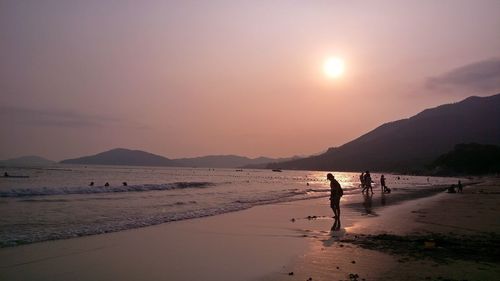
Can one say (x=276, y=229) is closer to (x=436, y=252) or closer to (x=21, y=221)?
(x=436, y=252)

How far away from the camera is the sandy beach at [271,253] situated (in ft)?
31.8

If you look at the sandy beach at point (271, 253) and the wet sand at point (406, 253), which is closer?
the wet sand at point (406, 253)

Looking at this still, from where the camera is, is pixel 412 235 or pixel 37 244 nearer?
pixel 37 244

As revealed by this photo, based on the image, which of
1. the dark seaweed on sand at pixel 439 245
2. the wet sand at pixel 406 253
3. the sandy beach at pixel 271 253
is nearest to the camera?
the wet sand at pixel 406 253

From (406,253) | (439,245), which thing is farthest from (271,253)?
(439,245)

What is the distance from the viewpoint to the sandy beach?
31.8 feet

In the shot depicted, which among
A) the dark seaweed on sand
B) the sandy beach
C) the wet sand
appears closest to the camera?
the wet sand

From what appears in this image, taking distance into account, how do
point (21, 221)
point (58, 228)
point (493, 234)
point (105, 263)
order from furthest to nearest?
1. point (21, 221)
2. point (58, 228)
3. point (493, 234)
4. point (105, 263)

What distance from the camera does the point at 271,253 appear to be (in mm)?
12438

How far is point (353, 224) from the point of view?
19.0 m

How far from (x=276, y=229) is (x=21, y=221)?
1148cm

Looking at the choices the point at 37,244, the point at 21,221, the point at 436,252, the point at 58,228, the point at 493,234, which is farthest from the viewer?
the point at 21,221

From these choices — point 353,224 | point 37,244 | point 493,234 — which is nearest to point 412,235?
point 493,234

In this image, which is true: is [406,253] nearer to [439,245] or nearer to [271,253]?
[439,245]
